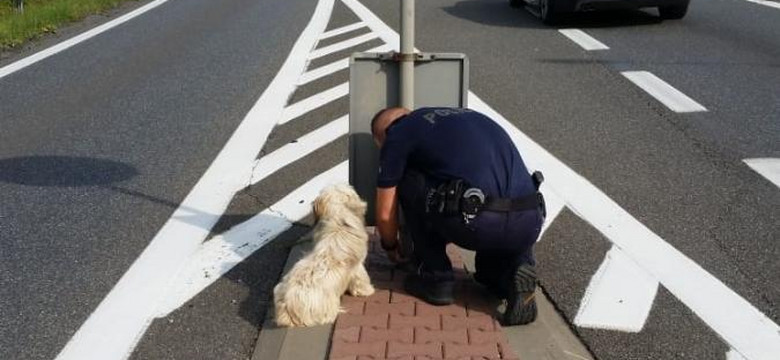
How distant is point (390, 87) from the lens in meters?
5.07

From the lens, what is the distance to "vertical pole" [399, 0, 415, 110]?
486 cm

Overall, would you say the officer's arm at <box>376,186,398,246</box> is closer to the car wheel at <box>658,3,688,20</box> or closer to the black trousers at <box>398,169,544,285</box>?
the black trousers at <box>398,169,544,285</box>

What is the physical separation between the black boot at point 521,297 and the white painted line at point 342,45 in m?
8.13

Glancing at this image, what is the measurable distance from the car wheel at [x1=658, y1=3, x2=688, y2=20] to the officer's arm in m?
10.9

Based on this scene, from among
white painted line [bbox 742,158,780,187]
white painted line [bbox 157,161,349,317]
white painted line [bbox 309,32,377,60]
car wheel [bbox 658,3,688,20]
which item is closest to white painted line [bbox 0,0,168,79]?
white painted line [bbox 309,32,377,60]

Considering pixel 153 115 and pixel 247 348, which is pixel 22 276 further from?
pixel 153 115

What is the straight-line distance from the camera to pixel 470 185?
416 centimetres

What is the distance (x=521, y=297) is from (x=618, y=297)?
74 centimetres

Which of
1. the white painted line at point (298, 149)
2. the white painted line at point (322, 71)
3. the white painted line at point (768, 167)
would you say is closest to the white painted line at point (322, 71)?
the white painted line at point (322, 71)

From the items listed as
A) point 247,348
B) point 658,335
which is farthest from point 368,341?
point 658,335

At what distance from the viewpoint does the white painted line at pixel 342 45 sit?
12327 millimetres

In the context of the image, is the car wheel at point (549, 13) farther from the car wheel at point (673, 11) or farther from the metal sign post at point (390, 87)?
the metal sign post at point (390, 87)

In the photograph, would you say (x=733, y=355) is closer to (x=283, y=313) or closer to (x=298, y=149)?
(x=283, y=313)

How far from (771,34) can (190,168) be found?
9353mm
